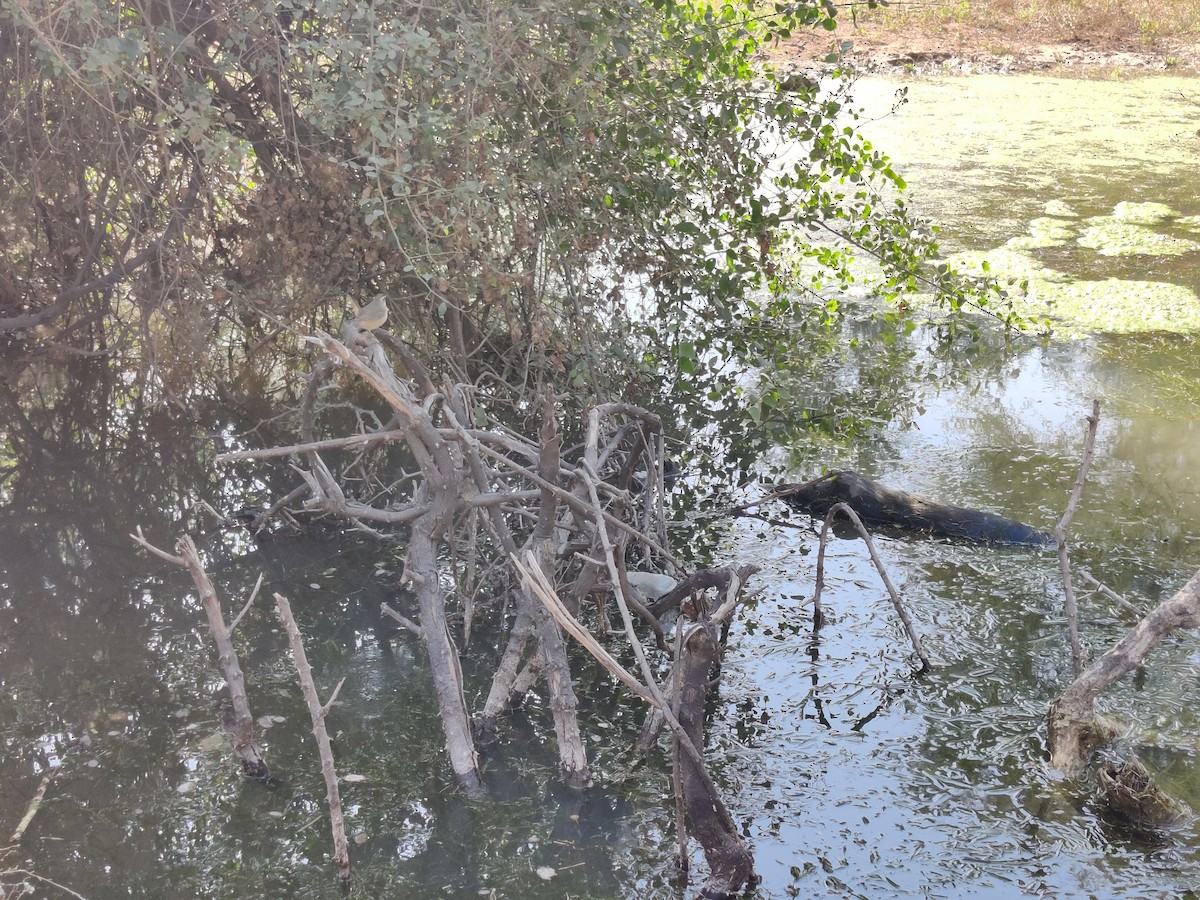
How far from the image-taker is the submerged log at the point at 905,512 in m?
4.55

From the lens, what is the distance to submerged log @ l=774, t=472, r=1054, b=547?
14.9 ft

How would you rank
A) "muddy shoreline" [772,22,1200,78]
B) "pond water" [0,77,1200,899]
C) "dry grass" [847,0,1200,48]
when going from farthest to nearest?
"dry grass" [847,0,1200,48], "muddy shoreline" [772,22,1200,78], "pond water" [0,77,1200,899]

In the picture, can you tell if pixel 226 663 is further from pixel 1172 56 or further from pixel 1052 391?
pixel 1172 56

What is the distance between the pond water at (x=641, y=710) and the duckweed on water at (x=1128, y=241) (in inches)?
105

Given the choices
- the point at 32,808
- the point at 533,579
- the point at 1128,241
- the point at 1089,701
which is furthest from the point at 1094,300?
the point at 32,808

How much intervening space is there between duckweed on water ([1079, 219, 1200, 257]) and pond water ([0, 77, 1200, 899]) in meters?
2.66

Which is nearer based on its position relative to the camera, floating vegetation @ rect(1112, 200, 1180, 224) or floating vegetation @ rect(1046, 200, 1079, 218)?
floating vegetation @ rect(1112, 200, 1180, 224)

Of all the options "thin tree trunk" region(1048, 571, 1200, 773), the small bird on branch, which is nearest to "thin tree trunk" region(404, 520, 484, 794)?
the small bird on branch

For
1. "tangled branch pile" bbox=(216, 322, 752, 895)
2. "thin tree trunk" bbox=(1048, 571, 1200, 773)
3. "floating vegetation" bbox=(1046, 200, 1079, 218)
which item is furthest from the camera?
"floating vegetation" bbox=(1046, 200, 1079, 218)

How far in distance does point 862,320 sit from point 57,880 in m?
5.89

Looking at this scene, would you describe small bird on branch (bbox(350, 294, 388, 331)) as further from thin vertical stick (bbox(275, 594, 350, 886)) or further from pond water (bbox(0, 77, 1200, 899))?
pond water (bbox(0, 77, 1200, 899))

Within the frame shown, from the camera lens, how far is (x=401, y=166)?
3.44 metres

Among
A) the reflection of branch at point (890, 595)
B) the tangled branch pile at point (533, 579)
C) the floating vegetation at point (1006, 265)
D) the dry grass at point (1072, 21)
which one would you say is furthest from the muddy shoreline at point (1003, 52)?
the tangled branch pile at point (533, 579)

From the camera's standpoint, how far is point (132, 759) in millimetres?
3223
